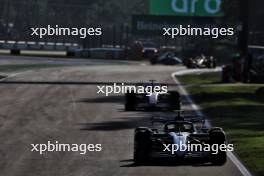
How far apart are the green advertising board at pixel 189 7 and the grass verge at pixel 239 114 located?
169ft

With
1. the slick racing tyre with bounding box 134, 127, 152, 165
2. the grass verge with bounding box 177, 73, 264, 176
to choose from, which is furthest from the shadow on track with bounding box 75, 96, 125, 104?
the slick racing tyre with bounding box 134, 127, 152, 165

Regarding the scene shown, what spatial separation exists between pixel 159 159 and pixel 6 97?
20.0 m

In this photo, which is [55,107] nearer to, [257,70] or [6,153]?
[6,153]

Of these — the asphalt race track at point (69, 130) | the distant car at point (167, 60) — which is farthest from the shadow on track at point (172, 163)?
the distant car at point (167, 60)

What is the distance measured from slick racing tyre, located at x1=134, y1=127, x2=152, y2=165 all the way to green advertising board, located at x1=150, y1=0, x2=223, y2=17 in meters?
85.2

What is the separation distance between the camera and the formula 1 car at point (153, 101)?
3002 centimetres

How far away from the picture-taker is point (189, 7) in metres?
104

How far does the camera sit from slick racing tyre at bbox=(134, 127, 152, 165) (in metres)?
17.1

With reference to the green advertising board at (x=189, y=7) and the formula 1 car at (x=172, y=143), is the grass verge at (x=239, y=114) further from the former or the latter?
the green advertising board at (x=189, y=7)

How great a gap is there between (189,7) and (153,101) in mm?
75119

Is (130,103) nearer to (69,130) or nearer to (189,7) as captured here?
(69,130)

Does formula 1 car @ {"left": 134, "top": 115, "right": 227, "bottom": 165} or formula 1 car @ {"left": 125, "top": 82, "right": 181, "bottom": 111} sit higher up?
formula 1 car @ {"left": 134, "top": 115, "right": 227, "bottom": 165}

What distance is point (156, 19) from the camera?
97625mm

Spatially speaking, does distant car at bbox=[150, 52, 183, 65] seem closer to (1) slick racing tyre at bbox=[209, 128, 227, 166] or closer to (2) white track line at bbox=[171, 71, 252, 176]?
(2) white track line at bbox=[171, 71, 252, 176]
